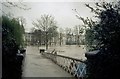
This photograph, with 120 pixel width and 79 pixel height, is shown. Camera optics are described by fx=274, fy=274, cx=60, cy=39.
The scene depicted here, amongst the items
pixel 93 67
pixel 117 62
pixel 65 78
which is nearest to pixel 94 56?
pixel 93 67

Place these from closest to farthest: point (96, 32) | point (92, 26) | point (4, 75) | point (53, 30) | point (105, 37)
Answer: point (105, 37), point (96, 32), point (92, 26), point (4, 75), point (53, 30)

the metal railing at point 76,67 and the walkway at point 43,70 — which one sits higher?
the metal railing at point 76,67

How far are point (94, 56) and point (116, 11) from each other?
1032 millimetres

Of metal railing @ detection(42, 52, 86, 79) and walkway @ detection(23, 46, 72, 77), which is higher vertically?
metal railing @ detection(42, 52, 86, 79)

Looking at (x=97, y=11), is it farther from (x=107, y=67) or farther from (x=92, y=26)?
(x=107, y=67)

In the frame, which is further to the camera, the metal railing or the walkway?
the walkway

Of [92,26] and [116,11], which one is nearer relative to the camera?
[116,11]

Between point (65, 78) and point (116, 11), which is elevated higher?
point (116, 11)

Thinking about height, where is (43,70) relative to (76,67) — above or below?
below

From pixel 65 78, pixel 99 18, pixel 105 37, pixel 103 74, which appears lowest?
pixel 65 78

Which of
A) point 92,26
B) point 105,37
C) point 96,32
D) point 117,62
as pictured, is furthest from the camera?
point 92,26

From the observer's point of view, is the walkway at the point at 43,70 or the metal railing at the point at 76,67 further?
the walkway at the point at 43,70

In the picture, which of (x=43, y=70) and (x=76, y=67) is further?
(x=43, y=70)

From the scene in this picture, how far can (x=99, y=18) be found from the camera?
6180 millimetres
